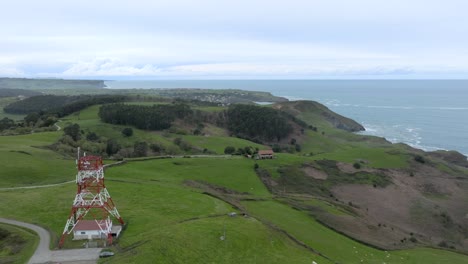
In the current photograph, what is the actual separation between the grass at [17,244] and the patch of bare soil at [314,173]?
5874 cm

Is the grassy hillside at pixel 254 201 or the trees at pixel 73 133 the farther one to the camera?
the trees at pixel 73 133

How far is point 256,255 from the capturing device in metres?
37.2

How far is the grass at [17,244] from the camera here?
33.8 meters

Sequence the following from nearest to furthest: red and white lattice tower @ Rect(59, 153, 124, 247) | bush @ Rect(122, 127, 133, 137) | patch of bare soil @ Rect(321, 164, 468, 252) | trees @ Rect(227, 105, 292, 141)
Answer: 1. red and white lattice tower @ Rect(59, 153, 124, 247)
2. patch of bare soil @ Rect(321, 164, 468, 252)
3. bush @ Rect(122, 127, 133, 137)
4. trees @ Rect(227, 105, 292, 141)

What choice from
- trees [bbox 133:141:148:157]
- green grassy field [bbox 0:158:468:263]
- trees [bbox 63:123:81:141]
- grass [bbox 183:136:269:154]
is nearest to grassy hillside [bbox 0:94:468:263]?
green grassy field [bbox 0:158:468:263]

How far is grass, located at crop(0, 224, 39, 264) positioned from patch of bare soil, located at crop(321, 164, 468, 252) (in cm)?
3744

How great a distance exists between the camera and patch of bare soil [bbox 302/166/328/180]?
84.1 m

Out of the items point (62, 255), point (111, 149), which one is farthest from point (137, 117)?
point (62, 255)

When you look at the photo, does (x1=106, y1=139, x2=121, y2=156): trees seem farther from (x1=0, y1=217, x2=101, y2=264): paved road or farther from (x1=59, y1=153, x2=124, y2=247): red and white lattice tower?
(x1=0, y1=217, x2=101, y2=264): paved road

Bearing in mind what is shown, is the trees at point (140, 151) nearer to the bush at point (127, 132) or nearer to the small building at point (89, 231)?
the bush at point (127, 132)

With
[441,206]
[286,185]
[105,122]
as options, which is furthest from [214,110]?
[441,206]

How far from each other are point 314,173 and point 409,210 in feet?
67.9

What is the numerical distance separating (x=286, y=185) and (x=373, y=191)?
19.4 m

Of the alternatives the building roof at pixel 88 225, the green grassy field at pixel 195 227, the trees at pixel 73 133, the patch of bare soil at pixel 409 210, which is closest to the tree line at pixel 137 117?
the trees at pixel 73 133
